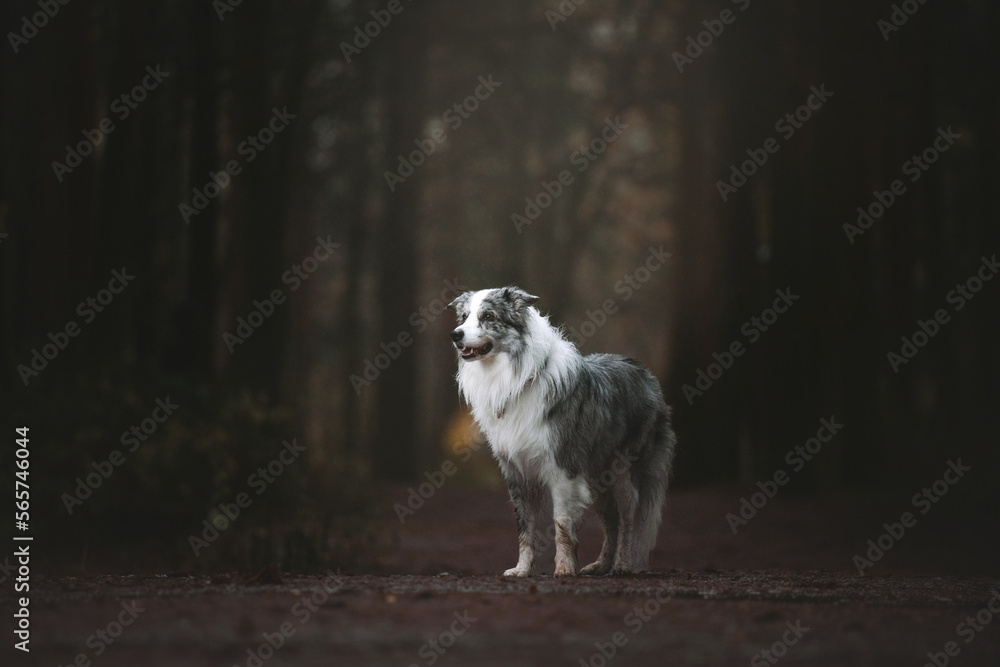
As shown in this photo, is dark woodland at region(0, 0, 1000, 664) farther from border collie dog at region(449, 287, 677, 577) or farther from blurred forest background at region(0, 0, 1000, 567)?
border collie dog at region(449, 287, 677, 577)

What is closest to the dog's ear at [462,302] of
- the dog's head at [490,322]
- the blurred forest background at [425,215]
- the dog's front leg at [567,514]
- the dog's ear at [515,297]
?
the dog's head at [490,322]

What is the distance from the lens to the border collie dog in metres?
10.2

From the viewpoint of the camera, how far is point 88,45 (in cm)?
1728

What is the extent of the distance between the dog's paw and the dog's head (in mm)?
2201

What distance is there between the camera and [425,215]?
31266 mm

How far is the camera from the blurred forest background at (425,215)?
14.5 metres

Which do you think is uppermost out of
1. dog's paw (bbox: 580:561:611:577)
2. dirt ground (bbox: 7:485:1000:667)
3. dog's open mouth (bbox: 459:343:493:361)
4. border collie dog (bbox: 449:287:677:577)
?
dog's open mouth (bbox: 459:343:493:361)

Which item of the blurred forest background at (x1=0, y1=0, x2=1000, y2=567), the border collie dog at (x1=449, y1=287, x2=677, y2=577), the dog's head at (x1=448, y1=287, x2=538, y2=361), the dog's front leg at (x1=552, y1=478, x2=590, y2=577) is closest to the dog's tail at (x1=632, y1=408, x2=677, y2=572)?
the border collie dog at (x1=449, y1=287, x2=677, y2=577)

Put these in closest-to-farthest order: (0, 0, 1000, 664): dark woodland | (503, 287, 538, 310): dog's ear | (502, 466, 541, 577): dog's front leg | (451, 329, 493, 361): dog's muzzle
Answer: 1. (451, 329, 493, 361): dog's muzzle
2. (503, 287, 538, 310): dog's ear
3. (502, 466, 541, 577): dog's front leg
4. (0, 0, 1000, 664): dark woodland

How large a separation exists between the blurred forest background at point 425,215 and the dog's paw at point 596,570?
2.74m

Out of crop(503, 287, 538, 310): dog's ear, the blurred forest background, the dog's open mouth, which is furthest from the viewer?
the blurred forest background

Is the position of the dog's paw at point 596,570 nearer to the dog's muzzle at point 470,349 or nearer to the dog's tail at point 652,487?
the dog's tail at point 652,487

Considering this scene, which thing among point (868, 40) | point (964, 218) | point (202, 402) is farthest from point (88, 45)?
point (964, 218)

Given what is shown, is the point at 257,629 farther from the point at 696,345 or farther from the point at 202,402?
the point at 696,345
